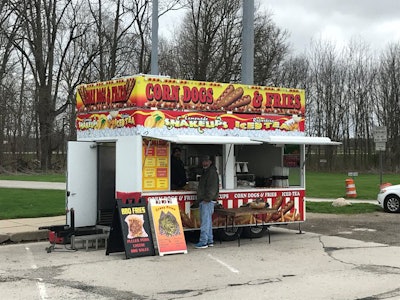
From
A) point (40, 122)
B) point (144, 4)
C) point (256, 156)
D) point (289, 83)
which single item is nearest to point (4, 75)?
point (40, 122)

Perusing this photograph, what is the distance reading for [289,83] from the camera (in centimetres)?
5403

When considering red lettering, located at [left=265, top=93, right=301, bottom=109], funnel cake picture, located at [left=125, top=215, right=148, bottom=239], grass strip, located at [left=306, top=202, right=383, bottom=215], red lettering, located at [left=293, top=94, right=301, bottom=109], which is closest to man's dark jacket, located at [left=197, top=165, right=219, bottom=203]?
funnel cake picture, located at [left=125, top=215, right=148, bottom=239]

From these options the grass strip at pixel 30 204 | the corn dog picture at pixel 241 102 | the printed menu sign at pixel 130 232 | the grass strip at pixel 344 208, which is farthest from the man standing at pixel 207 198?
the grass strip at pixel 344 208

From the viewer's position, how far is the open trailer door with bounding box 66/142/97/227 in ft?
38.7

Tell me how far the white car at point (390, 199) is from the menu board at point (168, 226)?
980 centimetres

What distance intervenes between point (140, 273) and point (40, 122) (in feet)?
132

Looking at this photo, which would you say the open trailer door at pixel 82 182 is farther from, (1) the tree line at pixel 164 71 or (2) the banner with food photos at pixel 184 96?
(1) the tree line at pixel 164 71

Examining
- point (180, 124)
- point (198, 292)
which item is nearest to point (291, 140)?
point (180, 124)

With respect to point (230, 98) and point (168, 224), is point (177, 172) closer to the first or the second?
point (168, 224)

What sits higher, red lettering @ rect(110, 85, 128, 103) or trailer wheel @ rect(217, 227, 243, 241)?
red lettering @ rect(110, 85, 128, 103)

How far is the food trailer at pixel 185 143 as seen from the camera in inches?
443

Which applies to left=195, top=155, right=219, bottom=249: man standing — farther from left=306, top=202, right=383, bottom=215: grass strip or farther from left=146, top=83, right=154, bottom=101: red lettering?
left=306, top=202, right=383, bottom=215: grass strip

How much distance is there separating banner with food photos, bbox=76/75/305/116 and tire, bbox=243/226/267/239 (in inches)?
109

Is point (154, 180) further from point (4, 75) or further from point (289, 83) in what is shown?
point (289, 83)
